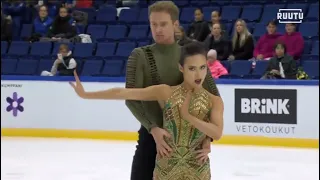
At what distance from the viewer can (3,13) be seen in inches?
556

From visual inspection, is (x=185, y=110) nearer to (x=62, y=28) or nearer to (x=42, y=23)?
(x=62, y=28)

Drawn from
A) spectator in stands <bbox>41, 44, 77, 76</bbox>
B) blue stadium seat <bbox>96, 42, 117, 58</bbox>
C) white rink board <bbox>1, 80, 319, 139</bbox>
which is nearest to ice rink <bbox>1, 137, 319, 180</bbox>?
white rink board <bbox>1, 80, 319, 139</bbox>

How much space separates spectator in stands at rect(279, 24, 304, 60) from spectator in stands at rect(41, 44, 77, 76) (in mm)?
3393

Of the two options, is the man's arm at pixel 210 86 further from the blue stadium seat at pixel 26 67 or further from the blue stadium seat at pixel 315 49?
the blue stadium seat at pixel 26 67

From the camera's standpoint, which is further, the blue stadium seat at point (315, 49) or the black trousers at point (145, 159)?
the blue stadium seat at point (315, 49)

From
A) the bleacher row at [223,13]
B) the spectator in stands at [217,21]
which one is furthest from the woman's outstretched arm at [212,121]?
the spectator in stands at [217,21]

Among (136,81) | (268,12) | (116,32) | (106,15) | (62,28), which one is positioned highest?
(136,81)

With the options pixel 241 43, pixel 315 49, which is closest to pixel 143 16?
pixel 241 43

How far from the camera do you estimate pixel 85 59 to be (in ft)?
37.7

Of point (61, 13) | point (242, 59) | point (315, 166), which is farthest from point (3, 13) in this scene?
point (315, 166)

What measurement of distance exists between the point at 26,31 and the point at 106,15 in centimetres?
170

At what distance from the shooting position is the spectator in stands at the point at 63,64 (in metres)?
10.8

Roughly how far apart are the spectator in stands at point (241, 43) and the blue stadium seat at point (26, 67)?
360 cm

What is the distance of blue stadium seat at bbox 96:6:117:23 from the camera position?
13016 millimetres
